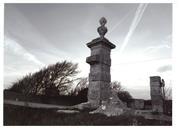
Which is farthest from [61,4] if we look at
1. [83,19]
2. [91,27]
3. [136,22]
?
[136,22]

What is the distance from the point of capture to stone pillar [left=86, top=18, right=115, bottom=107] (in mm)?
5691

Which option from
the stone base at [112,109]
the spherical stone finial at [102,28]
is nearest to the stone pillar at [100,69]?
the spherical stone finial at [102,28]

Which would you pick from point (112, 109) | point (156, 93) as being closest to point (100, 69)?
point (112, 109)

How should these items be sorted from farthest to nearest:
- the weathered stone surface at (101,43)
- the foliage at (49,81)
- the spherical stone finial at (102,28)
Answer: the foliage at (49,81) < the spherical stone finial at (102,28) < the weathered stone surface at (101,43)

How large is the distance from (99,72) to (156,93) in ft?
13.7

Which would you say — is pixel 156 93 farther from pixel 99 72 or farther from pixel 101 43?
pixel 101 43

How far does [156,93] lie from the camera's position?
854cm

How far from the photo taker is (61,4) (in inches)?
210

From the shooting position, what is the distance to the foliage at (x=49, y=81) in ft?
32.0

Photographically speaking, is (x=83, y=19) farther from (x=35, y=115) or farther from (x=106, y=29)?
(x=35, y=115)

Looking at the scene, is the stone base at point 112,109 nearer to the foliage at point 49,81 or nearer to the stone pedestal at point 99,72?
the stone pedestal at point 99,72

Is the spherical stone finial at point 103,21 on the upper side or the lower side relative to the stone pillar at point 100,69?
upper

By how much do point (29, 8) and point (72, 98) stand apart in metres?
4.44

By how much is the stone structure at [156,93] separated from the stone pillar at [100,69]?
11.6 feet
